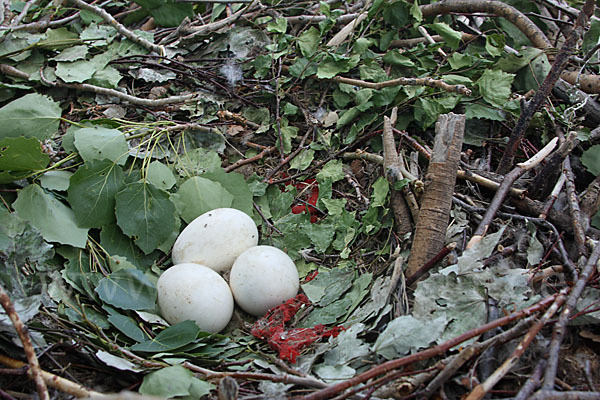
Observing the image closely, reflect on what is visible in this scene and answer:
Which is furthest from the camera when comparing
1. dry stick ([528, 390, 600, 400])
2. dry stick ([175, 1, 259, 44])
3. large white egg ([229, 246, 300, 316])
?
dry stick ([175, 1, 259, 44])

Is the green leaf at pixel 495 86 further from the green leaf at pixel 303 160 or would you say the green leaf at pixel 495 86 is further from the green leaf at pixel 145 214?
the green leaf at pixel 145 214

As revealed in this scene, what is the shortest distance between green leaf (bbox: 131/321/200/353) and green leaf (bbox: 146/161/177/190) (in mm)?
600

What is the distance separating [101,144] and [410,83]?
1.18 metres

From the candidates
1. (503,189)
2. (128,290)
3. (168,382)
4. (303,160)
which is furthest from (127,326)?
(503,189)

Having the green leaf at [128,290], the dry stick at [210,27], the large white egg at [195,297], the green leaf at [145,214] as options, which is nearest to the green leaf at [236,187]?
the green leaf at [145,214]

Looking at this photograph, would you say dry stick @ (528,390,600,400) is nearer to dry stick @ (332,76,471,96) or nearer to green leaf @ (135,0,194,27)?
dry stick @ (332,76,471,96)

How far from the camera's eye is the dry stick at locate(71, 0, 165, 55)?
2328 mm

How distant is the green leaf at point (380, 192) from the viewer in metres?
1.80

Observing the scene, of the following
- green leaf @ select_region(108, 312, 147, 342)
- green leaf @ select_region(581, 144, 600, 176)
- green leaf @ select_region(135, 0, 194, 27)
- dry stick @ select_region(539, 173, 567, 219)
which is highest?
green leaf @ select_region(135, 0, 194, 27)

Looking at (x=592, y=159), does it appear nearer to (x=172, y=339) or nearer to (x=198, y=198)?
(x=198, y=198)

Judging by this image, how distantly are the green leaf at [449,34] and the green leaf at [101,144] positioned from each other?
1.39 metres

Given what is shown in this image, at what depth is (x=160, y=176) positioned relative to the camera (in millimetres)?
1925

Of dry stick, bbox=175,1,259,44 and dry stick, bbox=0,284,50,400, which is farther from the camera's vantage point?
dry stick, bbox=175,1,259,44

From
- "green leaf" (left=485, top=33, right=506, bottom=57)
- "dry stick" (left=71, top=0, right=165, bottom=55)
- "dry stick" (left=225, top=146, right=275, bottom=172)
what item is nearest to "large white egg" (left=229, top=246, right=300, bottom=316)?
"dry stick" (left=225, top=146, right=275, bottom=172)
